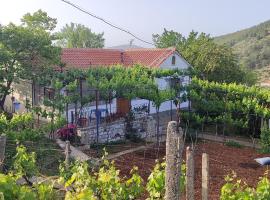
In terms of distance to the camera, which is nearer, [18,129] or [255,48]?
[18,129]

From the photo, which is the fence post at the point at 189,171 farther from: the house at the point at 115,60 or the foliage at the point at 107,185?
the house at the point at 115,60

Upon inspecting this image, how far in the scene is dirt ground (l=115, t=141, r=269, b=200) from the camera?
11640mm

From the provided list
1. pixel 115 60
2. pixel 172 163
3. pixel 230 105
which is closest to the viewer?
pixel 172 163

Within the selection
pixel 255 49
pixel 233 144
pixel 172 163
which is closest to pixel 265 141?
pixel 233 144

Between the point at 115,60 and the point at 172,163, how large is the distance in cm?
2073

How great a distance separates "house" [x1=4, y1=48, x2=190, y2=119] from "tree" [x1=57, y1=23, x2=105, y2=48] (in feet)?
64.4

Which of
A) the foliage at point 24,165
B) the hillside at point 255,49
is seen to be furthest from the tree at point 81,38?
the foliage at point 24,165

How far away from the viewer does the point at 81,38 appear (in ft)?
150

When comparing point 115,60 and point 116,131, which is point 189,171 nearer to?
point 116,131

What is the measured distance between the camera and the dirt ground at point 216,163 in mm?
11640

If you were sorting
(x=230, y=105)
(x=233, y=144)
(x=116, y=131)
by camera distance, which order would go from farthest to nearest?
(x=230, y=105), (x=116, y=131), (x=233, y=144)

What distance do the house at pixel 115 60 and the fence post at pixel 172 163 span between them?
16.1 metres

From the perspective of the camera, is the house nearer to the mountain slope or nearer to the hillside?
the hillside

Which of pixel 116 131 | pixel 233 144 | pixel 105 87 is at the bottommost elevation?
pixel 233 144
